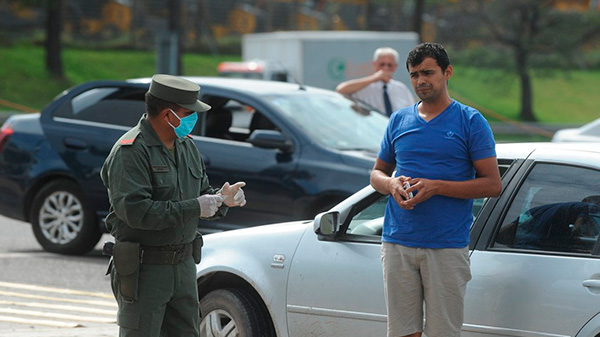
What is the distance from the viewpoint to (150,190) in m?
4.46

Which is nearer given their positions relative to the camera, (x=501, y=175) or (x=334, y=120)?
(x=501, y=175)

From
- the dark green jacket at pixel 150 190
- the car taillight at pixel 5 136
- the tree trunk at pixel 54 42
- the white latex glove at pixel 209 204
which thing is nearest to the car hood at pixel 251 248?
the dark green jacket at pixel 150 190

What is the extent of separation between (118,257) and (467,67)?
137 ft

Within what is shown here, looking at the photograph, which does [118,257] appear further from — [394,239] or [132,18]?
[132,18]

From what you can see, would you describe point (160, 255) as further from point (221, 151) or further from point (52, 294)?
point (221, 151)

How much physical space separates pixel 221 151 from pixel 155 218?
5184 millimetres

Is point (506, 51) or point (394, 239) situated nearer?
point (394, 239)

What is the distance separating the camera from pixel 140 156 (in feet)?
14.6

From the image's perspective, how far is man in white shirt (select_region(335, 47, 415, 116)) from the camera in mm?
10125

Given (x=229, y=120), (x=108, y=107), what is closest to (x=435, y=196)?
(x=229, y=120)

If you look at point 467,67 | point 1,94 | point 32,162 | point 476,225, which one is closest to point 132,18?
point 1,94

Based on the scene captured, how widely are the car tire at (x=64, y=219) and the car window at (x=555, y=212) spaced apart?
19.1 feet

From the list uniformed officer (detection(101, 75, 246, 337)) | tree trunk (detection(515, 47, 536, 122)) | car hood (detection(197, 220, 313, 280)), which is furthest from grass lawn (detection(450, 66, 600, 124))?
uniformed officer (detection(101, 75, 246, 337))

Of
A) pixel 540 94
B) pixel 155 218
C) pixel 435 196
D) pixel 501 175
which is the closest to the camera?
pixel 155 218
